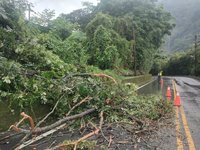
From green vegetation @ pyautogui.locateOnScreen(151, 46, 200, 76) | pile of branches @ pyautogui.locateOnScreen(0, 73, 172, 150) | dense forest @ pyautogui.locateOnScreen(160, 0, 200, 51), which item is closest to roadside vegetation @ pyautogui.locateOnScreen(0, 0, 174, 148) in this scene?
pile of branches @ pyautogui.locateOnScreen(0, 73, 172, 150)

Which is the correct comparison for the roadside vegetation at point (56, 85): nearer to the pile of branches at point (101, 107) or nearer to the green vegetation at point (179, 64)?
the pile of branches at point (101, 107)

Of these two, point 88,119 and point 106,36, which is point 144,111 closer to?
point 88,119

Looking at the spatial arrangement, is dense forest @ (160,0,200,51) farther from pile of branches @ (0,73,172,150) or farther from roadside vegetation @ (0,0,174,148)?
pile of branches @ (0,73,172,150)

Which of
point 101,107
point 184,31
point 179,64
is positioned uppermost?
point 184,31

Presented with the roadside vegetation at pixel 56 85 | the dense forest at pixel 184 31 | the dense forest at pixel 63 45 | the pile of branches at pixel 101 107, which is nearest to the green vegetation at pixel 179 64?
the dense forest at pixel 63 45

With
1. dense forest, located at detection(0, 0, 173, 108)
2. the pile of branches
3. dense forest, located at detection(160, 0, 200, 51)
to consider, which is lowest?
the pile of branches

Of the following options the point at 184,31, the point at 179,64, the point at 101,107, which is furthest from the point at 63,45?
the point at 184,31

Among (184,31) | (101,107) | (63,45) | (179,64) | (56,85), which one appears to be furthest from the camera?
(184,31)

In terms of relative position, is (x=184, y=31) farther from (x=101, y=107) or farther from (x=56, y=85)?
(x=101, y=107)

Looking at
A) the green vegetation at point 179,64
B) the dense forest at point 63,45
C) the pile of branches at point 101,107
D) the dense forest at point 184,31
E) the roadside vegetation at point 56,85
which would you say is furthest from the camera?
the dense forest at point 184,31

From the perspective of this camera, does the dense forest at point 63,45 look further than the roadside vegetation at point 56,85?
Yes

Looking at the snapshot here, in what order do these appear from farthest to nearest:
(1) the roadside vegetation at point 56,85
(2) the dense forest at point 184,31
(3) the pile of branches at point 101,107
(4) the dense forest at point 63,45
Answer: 1. (2) the dense forest at point 184,31
2. (4) the dense forest at point 63,45
3. (1) the roadside vegetation at point 56,85
4. (3) the pile of branches at point 101,107

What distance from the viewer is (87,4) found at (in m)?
55.2

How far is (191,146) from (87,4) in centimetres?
4952
